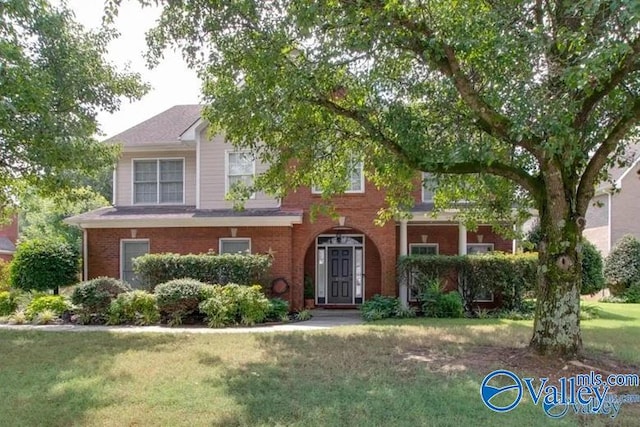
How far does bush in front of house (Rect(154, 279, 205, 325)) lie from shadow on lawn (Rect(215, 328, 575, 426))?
437 cm

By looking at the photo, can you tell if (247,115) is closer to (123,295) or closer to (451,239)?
(123,295)

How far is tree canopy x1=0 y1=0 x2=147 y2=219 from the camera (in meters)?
9.66

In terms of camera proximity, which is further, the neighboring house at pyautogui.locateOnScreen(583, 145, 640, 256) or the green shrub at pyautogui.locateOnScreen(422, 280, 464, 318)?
the neighboring house at pyautogui.locateOnScreen(583, 145, 640, 256)

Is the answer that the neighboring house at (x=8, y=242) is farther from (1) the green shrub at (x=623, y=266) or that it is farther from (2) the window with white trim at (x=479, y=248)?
(1) the green shrub at (x=623, y=266)

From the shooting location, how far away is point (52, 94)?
10906 mm

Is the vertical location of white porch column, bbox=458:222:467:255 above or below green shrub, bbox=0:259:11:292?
above

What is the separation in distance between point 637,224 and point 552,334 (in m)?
19.5

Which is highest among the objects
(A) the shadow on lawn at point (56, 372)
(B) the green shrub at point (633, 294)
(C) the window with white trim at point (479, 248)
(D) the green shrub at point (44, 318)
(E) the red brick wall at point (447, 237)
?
(E) the red brick wall at point (447, 237)

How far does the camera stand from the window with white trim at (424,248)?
710 inches

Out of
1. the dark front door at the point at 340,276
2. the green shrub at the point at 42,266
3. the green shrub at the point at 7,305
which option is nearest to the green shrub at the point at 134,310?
the green shrub at the point at 7,305

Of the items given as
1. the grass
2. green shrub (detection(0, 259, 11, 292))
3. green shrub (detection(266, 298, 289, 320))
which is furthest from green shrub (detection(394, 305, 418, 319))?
green shrub (detection(0, 259, 11, 292))

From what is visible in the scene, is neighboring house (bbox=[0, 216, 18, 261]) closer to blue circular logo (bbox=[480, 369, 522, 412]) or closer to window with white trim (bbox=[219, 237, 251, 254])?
window with white trim (bbox=[219, 237, 251, 254])

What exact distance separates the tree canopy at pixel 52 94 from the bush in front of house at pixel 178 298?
3.58m

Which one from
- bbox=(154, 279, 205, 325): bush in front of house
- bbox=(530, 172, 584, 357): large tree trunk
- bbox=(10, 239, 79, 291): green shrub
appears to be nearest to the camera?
bbox=(530, 172, 584, 357): large tree trunk
